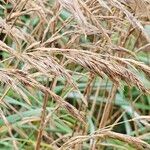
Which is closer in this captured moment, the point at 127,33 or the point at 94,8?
the point at 94,8

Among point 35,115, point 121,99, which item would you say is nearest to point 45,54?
point 35,115

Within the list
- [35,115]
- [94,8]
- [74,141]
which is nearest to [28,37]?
[94,8]

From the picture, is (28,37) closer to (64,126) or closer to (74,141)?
(74,141)

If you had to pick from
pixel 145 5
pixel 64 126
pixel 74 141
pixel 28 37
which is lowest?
pixel 64 126

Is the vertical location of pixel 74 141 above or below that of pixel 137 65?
below

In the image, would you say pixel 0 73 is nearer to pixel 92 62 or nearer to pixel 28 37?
pixel 92 62

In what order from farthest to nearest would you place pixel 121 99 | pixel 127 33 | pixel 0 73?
pixel 121 99 < pixel 127 33 < pixel 0 73

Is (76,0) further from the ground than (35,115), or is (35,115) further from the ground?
(76,0)

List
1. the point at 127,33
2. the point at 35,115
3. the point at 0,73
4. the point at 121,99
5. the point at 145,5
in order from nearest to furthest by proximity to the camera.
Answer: the point at 0,73, the point at 145,5, the point at 127,33, the point at 35,115, the point at 121,99

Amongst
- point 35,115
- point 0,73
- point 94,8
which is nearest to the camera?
point 0,73
